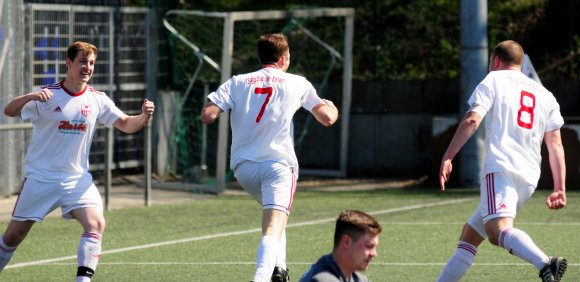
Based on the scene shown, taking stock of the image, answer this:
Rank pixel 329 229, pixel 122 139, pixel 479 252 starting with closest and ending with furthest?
pixel 479 252
pixel 329 229
pixel 122 139

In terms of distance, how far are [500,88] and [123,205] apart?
29.1 ft

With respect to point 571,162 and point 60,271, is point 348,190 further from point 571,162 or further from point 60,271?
point 60,271

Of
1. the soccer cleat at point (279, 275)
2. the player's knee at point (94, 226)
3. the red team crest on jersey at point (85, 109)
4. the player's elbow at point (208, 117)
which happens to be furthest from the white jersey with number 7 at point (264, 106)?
the player's knee at point (94, 226)

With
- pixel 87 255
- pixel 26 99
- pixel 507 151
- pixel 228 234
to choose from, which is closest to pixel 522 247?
pixel 507 151

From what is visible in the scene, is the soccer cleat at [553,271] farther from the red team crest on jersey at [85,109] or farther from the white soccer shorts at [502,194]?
the red team crest on jersey at [85,109]

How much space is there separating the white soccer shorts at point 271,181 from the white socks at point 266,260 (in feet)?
1.06

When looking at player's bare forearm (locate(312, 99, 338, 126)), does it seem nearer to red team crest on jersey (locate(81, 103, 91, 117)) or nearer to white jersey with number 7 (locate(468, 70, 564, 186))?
white jersey with number 7 (locate(468, 70, 564, 186))

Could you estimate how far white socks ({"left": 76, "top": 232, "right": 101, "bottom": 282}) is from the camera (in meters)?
9.34

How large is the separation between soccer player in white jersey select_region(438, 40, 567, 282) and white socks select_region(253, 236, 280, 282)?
1.16 meters

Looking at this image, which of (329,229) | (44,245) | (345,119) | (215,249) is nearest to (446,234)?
(329,229)

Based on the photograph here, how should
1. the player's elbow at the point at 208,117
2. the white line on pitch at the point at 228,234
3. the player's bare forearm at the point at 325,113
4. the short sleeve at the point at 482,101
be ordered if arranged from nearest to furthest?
the short sleeve at the point at 482,101, the player's elbow at the point at 208,117, the player's bare forearm at the point at 325,113, the white line on pitch at the point at 228,234

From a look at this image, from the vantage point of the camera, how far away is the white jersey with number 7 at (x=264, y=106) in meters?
9.51

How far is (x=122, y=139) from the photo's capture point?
21.0 metres

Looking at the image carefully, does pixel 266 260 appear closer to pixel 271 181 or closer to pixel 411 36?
pixel 271 181
